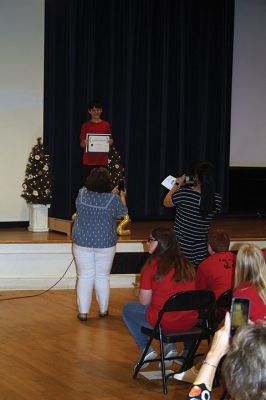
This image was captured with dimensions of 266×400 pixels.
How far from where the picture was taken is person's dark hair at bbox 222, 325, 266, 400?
2.00 metres

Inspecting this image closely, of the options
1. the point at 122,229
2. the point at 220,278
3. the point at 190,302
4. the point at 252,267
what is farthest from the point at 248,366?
the point at 122,229

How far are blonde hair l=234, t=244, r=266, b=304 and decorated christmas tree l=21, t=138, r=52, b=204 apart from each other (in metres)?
5.17

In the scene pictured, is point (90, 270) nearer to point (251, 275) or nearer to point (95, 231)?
point (95, 231)

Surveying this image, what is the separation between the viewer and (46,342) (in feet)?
19.6

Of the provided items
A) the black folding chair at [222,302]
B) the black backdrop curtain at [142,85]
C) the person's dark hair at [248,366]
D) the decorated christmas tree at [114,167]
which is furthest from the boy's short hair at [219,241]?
the black backdrop curtain at [142,85]

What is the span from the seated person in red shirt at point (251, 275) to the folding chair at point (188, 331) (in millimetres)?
566

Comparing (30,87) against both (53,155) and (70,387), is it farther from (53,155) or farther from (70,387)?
(70,387)

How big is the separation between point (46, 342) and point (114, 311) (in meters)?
1.29

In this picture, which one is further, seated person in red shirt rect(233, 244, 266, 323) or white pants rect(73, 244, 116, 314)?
white pants rect(73, 244, 116, 314)

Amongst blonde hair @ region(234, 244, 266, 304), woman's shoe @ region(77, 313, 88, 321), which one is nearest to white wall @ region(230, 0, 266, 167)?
woman's shoe @ region(77, 313, 88, 321)

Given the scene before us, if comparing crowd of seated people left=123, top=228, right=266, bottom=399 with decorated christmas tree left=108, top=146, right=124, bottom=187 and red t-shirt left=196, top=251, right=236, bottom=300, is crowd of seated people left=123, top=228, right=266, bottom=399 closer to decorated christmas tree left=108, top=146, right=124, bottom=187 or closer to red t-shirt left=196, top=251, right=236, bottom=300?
red t-shirt left=196, top=251, right=236, bottom=300

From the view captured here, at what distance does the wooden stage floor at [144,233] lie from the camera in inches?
325

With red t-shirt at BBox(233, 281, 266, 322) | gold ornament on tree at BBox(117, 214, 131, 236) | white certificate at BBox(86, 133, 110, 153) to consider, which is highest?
white certificate at BBox(86, 133, 110, 153)

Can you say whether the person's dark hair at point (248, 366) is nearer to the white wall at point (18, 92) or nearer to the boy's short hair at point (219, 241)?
the boy's short hair at point (219, 241)
